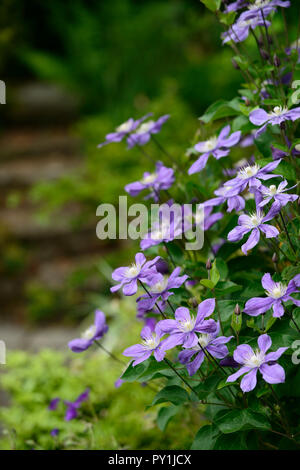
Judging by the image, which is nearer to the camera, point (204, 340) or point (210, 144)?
point (204, 340)

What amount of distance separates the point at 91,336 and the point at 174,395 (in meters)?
0.28

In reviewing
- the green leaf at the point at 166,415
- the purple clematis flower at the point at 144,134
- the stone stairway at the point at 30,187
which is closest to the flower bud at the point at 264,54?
the purple clematis flower at the point at 144,134

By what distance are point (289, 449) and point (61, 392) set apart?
0.85 metres

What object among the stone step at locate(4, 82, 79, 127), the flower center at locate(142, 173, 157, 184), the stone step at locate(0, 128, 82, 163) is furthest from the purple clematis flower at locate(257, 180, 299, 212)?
the stone step at locate(4, 82, 79, 127)

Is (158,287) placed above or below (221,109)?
below

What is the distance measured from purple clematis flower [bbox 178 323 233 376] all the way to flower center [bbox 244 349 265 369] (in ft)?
0.14

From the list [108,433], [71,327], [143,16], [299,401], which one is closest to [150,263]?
[299,401]

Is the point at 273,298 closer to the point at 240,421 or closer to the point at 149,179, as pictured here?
the point at 240,421

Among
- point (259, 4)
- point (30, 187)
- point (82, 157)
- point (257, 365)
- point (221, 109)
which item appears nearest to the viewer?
point (257, 365)

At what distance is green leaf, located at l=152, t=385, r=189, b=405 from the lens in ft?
2.95

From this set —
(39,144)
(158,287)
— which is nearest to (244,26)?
(158,287)

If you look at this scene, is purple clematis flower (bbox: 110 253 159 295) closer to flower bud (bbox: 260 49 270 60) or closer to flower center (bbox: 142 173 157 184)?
flower center (bbox: 142 173 157 184)

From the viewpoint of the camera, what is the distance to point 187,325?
81 centimetres
